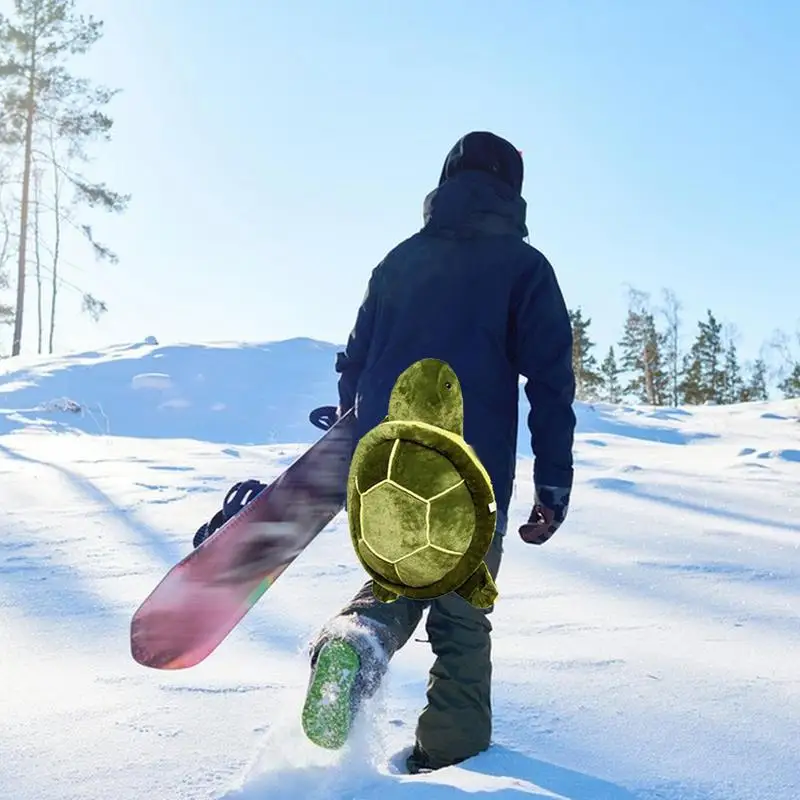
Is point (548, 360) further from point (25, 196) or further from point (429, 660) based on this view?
point (25, 196)

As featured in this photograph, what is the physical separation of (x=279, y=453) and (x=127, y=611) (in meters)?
4.53

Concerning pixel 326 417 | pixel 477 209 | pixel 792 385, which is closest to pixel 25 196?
pixel 326 417

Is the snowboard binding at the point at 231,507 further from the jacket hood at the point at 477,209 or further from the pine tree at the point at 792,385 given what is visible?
the pine tree at the point at 792,385

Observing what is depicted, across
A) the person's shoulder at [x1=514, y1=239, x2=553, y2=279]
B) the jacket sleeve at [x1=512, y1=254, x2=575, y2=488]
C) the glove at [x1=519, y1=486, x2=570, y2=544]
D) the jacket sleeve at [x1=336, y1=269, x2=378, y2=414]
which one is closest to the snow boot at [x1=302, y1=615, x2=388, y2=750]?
the glove at [x1=519, y1=486, x2=570, y2=544]

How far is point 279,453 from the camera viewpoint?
23.2 feet

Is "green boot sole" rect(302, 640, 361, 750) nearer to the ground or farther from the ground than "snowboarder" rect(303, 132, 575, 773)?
nearer to the ground

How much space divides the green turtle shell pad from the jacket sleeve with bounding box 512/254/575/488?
24.5 inches

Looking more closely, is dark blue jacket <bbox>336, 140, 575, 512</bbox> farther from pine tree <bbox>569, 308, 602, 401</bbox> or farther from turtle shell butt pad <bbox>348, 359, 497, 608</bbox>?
pine tree <bbox>569, 308, 602, 401</bbox>

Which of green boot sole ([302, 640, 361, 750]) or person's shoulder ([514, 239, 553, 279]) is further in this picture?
person's shoulder ([514, 239, 553, 279])

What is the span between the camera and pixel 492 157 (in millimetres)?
1581

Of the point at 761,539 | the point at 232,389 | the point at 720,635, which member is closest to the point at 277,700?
the point at 720,635

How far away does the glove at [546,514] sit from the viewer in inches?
55.3

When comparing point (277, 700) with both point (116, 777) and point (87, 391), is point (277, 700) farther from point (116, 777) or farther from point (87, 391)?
point (87, 391)

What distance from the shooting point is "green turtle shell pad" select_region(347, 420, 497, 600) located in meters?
0.84
